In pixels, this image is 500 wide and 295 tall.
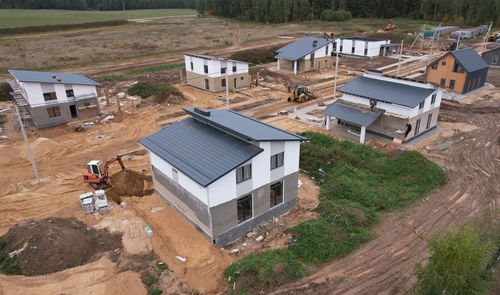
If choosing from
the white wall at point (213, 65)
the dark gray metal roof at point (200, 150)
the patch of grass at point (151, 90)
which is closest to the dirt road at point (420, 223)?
the dark gray metal roof at point (200, 150)

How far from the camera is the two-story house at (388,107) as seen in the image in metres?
31.6

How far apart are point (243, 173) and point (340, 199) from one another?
8.39 meters

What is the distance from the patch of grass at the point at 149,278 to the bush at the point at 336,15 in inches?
5041

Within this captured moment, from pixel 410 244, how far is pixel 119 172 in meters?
21.7

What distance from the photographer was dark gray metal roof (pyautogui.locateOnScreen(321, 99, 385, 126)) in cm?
3209

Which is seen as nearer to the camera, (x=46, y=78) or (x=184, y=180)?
(x=184, y=180)

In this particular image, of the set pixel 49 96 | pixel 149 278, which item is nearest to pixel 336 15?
pixel 49 96

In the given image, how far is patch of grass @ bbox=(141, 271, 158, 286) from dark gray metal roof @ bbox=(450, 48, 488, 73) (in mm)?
49564

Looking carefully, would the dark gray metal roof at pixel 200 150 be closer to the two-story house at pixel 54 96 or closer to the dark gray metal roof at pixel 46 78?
the dark gray metal roof at pixel 46 78

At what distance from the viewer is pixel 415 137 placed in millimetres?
33688

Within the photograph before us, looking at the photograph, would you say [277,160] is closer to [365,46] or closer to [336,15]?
[365,46]

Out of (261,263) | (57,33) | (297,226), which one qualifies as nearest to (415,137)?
(297,226)

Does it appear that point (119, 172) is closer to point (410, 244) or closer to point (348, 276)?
point (348, 276)

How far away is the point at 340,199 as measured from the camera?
76.3 feet
